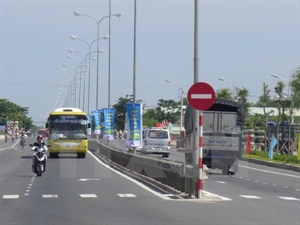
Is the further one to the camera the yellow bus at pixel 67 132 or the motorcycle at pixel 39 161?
the yellow bus at pixel 67 132

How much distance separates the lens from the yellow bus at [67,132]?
4344 cm

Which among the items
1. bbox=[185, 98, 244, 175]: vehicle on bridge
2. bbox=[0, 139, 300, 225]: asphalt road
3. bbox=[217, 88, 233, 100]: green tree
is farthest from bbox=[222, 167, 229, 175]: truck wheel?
bbox=[217, 88, 233, 100]: green tree

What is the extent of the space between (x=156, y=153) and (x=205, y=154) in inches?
685

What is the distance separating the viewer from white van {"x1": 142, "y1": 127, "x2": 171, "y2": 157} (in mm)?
48344

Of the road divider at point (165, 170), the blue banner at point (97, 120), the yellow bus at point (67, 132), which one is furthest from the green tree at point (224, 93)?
the road divider at point (165, 170)

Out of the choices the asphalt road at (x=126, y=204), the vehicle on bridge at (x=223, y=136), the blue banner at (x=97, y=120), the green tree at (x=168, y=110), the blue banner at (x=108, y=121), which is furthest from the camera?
the green tree at (x=168, y=110)

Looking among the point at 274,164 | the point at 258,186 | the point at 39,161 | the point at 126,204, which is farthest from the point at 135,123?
the point at 126,204

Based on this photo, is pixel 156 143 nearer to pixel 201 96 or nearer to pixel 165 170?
pixel 165 170

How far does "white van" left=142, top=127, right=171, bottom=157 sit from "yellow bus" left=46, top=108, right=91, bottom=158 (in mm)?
5639

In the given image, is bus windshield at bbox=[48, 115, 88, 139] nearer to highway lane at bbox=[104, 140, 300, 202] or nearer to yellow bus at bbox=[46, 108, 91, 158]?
yellow bus at bbox=[46, 108, 91, 158]

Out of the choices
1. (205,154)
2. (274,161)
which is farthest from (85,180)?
(274,161)

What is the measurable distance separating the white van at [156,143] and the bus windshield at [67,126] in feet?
19.6

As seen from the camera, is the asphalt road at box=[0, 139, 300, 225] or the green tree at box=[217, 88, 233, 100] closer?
the asphalt road at box=[0, 139, 300, 225]

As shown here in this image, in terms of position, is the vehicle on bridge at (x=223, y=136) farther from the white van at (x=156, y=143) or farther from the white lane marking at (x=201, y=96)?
the white van at (x=156, y=143)
